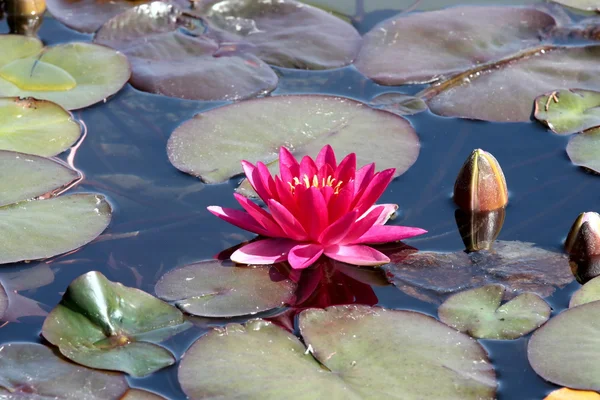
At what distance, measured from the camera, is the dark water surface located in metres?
2.78

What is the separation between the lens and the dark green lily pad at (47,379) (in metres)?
2.38

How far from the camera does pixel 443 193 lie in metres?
3.42

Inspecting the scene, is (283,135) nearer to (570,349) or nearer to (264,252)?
(264,252)

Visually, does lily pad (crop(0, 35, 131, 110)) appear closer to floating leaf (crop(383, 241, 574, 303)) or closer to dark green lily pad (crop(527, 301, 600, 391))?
floating leaf (crop(383, 241, 574, 303))

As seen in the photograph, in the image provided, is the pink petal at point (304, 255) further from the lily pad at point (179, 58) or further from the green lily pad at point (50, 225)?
the lily pad at point (179, 58)

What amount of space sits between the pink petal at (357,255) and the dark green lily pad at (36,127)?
1.46 metres

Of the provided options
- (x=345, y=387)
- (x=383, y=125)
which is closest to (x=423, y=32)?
(x=383, y=125)

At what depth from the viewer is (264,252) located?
117 inches

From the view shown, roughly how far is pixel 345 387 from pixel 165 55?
8.58 feet

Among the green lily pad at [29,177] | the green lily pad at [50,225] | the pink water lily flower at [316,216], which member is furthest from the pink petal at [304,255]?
the green lily pad at [29,177]

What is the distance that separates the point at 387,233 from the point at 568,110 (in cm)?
146

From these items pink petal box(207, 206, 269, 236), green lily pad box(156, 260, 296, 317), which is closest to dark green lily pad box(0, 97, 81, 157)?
pink petal box(207, 206, 269, 236)

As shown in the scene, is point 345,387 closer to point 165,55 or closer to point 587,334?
point 587,334

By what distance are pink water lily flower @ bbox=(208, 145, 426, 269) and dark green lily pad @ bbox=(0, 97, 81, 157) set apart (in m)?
1.07
